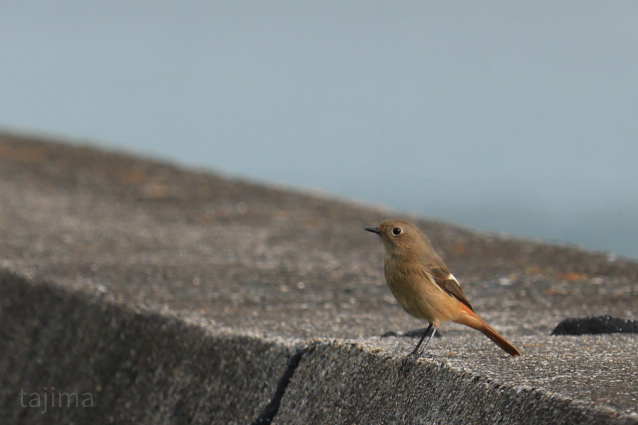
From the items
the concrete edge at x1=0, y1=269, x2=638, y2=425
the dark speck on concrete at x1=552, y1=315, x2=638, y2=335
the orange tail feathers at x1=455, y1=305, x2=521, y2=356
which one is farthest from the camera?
the dark speck on concrete at x1=552, y1=315, x2=638, y2=335

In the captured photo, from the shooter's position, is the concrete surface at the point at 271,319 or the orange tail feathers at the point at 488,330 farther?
the orange tail feathers at the point at 488,330

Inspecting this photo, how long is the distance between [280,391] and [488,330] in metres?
0.96

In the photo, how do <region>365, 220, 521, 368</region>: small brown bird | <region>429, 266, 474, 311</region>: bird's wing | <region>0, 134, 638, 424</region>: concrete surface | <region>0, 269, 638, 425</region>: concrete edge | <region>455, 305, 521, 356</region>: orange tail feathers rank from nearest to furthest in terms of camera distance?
<region>0, 269, 638, 425</region>: concrete edge < <region>0, 134, 638, 424</region>: concrete surface < <region>455, 305, 521, 356</region>: orange tail feathers < <region>365, 220, 521, 368</region>: small brown bird < <region>429, 266, 474, 311</region>: bird's wing

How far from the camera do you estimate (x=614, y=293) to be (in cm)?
546

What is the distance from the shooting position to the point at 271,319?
4.72 metres

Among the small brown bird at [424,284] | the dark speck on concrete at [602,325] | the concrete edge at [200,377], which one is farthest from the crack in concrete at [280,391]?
the dark speck on concrete at [602,325]

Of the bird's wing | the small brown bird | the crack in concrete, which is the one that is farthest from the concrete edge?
the bird's wing

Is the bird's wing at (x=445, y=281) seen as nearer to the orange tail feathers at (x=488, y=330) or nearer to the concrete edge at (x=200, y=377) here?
the orange tail feathers at (x=488, y=330)

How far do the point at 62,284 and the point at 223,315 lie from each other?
1.19m

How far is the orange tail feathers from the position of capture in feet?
11.4

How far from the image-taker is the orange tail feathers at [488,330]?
3.47 meters

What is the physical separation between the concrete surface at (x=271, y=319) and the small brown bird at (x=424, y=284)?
13 cm

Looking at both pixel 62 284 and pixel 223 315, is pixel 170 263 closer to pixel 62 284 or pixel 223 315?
pixel 62 284

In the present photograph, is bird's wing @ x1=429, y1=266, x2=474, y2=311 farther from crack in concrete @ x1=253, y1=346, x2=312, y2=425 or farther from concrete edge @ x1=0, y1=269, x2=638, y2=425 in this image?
crack in concrete @ x1=253, y1=346, x2=312, y2=425
